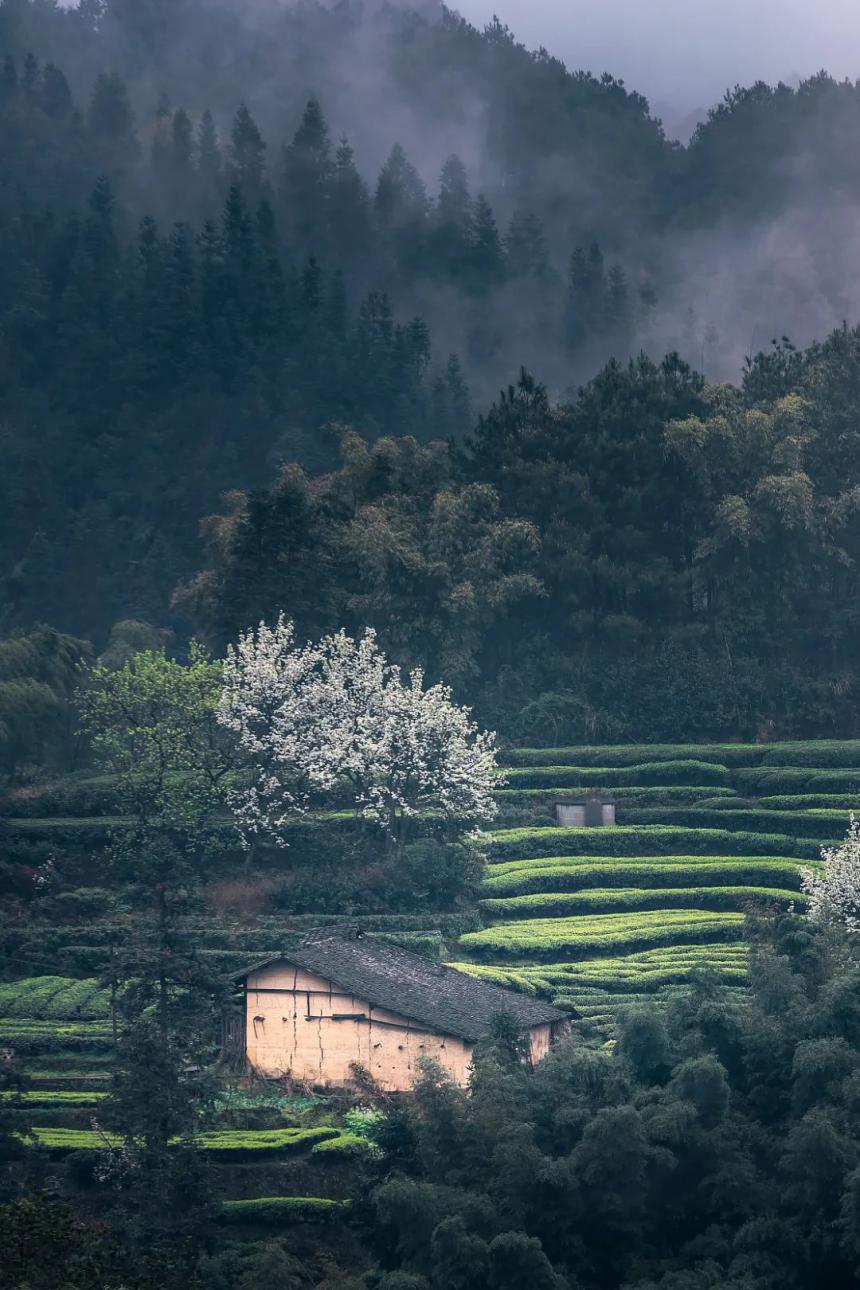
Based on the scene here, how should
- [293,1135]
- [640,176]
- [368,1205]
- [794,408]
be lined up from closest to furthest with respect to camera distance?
[368,1205]
[293,1135]
[794,408]
[640,176]

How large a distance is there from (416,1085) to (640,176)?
12498cm

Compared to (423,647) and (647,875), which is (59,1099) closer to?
(647,875)

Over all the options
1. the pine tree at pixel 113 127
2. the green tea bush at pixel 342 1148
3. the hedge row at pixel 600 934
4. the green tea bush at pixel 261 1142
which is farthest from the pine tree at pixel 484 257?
the green tea bush at pixel 342 1148

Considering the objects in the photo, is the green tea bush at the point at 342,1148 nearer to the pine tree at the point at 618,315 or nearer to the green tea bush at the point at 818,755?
the green tea bush at the point at 818,755

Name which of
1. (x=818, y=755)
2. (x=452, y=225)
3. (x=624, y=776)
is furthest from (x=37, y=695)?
(x=452, y=225)

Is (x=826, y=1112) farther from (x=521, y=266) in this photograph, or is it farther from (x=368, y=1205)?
(x=521, y=266)

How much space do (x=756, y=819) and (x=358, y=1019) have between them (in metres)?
23.3

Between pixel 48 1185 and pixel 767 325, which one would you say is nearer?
pixel 48 1185

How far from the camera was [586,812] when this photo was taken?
3123 inches

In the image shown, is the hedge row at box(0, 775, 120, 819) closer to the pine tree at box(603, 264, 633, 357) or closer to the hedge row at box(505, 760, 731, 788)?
the hedge row at box(505, 760, 731, 788)

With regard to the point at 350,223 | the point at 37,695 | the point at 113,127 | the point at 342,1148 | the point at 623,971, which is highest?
the point at 113,127

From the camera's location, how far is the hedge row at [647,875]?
7244cm

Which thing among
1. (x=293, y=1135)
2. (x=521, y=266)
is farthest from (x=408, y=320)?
(x=293, y=1135)

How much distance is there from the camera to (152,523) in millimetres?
112750
